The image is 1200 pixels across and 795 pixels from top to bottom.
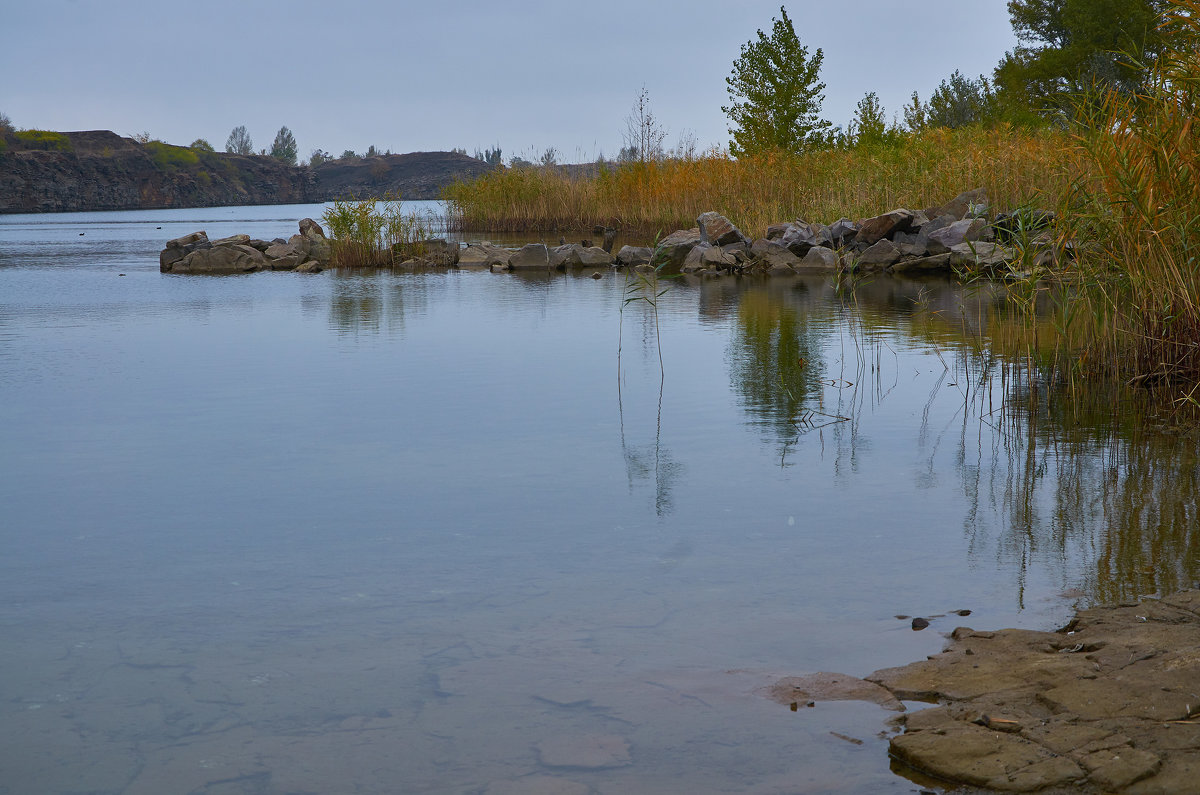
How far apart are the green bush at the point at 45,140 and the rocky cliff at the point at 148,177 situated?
72 millimetres

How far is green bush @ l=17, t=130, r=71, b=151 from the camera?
74688 mm

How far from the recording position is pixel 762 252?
1591 cm

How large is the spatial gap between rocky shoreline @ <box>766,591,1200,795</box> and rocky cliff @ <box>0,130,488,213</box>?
187 feet

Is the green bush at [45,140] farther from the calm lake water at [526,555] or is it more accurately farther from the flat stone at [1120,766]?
the flat stone at [1120,766]

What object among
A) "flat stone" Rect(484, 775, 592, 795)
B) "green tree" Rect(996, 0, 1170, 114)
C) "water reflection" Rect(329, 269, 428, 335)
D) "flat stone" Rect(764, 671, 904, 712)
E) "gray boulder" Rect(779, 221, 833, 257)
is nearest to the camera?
"flat stone" Rect(484, 775, 592, 795)

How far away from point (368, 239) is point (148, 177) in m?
69.6

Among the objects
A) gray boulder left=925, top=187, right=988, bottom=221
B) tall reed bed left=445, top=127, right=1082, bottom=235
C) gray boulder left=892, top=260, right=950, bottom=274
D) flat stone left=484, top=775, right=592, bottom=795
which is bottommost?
flat stone left=484, top=775, right=592, bottom=795

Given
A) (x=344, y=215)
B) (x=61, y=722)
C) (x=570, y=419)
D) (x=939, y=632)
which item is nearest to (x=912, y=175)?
(x=344, y=215)

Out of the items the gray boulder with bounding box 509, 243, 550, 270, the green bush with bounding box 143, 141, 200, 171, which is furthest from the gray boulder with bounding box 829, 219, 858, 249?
the green bush with bounding box 143, 141, 200, 171

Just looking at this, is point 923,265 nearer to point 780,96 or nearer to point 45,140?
point 780,96

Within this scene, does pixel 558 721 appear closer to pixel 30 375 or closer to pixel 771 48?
pixel 30 375

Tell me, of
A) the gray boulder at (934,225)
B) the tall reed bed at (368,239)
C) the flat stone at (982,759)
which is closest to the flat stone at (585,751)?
the flat stone at (982,759)

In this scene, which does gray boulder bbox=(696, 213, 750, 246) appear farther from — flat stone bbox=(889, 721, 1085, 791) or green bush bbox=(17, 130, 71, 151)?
green bush bbox=(17, 130, 71, 151)

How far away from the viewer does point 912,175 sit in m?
17.2
